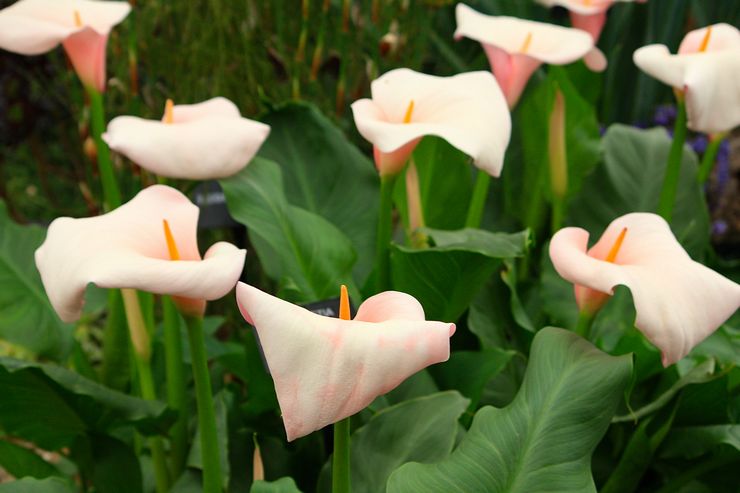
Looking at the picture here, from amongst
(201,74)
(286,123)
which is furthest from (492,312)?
(201,74)

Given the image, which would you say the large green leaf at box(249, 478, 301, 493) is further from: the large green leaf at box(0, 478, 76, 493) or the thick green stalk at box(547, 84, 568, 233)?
the thick green stalk at box(547, 84, 568, 233)

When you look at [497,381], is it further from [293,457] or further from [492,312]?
[293,457]

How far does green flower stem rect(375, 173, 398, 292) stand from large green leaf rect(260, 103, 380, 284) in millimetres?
120

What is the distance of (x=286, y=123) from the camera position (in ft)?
2.61

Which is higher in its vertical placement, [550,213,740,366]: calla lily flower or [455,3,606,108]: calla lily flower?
[455,3,606,108]: calla lily flower

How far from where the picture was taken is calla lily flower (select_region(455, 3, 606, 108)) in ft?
2.30

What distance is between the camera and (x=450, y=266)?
0.61 meters

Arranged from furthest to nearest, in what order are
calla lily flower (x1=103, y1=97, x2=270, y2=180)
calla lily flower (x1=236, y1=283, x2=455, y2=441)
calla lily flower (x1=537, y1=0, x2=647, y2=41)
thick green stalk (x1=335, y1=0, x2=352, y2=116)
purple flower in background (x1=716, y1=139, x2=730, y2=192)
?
1. purple flower in background (x1=716, y1=139, x2=730, y2=192)
2. thick green stalk (x1=335, y1=0, x2=352, y2=116)
3. calla lily flower (x1=537, y1=0, x2=647, y2=41)
4. calla lily flower (x1=103, y1=97, x2=270, y2=180)
5. calla lily flower (x1=236, y1=283, x2=455, y2=441)

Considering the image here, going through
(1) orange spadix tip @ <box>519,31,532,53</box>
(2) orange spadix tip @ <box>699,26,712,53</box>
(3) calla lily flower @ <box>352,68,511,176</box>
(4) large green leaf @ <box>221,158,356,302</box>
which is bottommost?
(4) large green leaf @ <box>221,158,356,302</box>

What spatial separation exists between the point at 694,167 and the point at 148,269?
0.64m

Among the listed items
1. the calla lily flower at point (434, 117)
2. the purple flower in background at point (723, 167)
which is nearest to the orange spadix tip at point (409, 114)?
the calla lily flower at point (434, 117)

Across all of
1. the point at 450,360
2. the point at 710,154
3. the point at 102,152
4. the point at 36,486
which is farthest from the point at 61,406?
the point at 710,154

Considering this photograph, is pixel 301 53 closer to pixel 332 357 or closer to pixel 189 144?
pixel 189 144

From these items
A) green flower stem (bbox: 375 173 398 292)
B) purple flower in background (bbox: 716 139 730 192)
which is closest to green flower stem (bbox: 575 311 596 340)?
green flower stem (bbox: 375 173 398 292)
